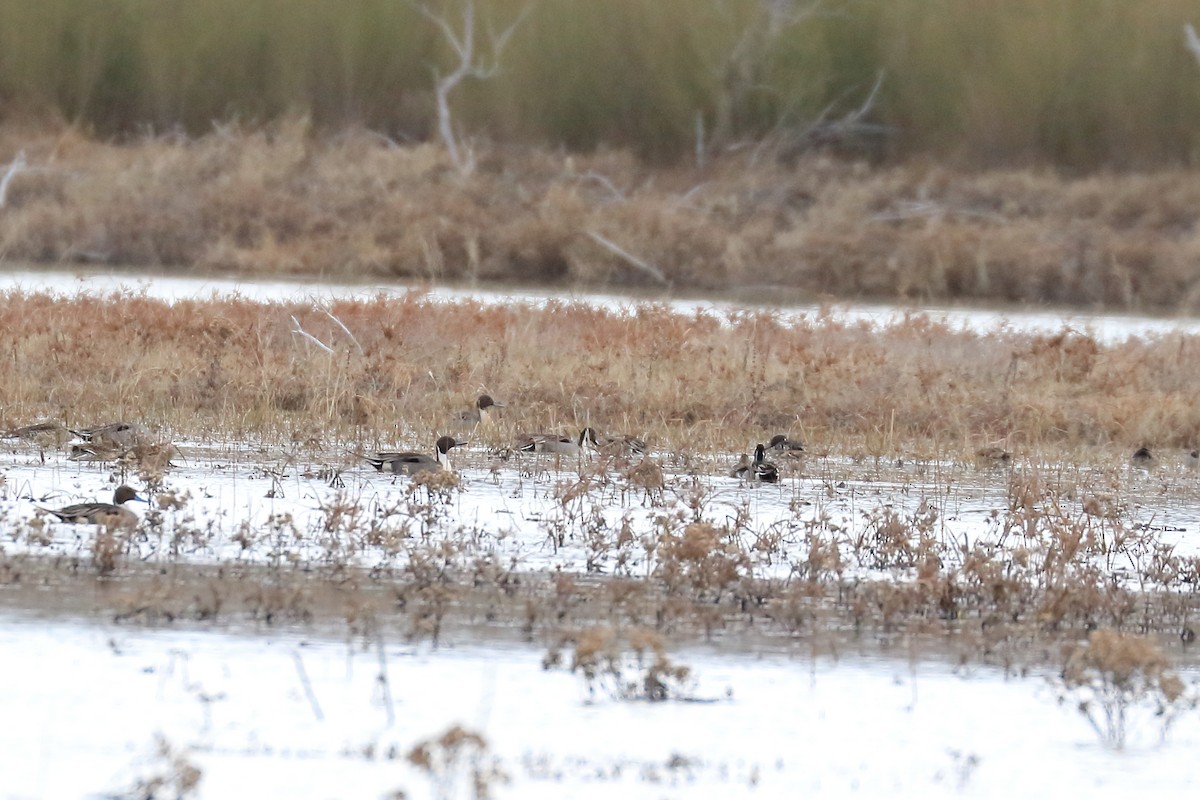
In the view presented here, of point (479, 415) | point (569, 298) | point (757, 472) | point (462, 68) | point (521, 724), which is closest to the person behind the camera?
point (521, 724)

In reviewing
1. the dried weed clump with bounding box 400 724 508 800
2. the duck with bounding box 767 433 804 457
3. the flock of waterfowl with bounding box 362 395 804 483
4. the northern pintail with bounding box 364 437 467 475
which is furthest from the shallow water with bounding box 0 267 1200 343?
the dried weed clump with bounding box 400 724 508 800

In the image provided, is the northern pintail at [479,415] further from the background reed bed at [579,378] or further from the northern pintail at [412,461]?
the northern pintail at [412,461]

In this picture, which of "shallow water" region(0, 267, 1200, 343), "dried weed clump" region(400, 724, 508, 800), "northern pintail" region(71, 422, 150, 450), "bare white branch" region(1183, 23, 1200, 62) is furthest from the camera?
"bare white branch" region(1183, 23, 1200, 62)

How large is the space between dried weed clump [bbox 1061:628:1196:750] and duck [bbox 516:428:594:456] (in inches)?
208

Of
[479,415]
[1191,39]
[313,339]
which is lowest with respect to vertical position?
[479,415]

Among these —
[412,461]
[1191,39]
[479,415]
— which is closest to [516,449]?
[412,461]

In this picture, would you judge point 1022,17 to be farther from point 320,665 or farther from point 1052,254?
point 320,665

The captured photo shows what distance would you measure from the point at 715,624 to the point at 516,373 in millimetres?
7406

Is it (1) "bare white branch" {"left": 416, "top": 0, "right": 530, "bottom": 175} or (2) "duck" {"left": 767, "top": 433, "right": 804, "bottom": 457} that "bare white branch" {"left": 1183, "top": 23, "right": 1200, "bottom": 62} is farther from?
(2) "duck" {"left": 767, "top": 433, "right": 804, "bottom": 457}

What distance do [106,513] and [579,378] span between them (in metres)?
6.39

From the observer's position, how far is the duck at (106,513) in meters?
7.57

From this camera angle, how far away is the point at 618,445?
10742mm

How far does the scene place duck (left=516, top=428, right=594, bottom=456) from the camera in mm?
11055

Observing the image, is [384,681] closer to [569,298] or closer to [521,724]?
[521,724]
